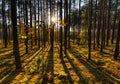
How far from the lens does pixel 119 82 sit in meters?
9.73

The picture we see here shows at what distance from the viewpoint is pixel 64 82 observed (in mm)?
9805

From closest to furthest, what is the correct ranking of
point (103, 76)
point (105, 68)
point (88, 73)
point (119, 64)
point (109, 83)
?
point (109, 83) → point (103, 76) → point (88, 73) → point (105, 68) → point (119, 64)

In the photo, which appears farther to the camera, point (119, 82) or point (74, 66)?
point (74, 66)

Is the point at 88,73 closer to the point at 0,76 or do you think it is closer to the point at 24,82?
the point at 24,82

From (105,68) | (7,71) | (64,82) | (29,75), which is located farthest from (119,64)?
(7,71)

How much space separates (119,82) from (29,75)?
5750 millimetres

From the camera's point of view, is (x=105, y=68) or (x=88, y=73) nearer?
(x=88, y=73)

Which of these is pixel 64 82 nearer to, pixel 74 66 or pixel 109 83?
pixel 109 83

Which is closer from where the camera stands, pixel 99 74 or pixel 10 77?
pixel 10 77

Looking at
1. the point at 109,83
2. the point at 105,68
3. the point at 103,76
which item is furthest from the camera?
the point at 105,68

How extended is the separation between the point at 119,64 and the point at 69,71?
462 centimetres

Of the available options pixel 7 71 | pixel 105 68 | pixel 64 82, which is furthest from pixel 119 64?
pixel 7 71

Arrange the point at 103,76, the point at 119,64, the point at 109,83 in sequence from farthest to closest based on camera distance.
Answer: the point at 119,64
the point at 103,76
the point at 109,83

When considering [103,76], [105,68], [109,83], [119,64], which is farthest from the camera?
[119,64]
